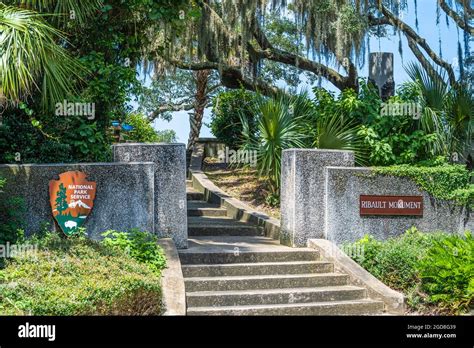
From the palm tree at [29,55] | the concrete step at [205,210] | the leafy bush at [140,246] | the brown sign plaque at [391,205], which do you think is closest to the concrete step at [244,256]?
the leafy bush at [140,246]

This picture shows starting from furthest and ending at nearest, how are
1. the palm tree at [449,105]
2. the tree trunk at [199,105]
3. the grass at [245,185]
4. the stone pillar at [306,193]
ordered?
1. the tree trunk at [199,105]
2. the grass at [245,185]
3. the palm tree at [449,105]
4. the stone pillar at [306,193]

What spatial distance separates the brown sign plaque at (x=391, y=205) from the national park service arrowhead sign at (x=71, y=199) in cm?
429

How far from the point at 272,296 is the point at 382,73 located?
680cm

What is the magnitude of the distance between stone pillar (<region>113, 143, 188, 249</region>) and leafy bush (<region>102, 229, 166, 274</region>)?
68 centimetres

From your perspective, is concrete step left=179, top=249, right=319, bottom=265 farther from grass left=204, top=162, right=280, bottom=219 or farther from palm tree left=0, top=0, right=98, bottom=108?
palm tree left=0, top=0, right=98, bottom=108

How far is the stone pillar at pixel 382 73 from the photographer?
44.7ft

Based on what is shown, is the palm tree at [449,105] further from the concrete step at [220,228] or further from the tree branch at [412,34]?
the tree branch at [412,34]

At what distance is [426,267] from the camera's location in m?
8.77

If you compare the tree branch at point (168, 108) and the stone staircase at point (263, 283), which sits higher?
the tree branch at point (168, 108)

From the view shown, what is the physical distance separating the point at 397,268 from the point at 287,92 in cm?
616

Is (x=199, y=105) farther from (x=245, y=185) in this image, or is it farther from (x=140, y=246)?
(x=140, y=246)

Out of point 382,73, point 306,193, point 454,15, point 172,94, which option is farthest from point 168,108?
point 306,193
